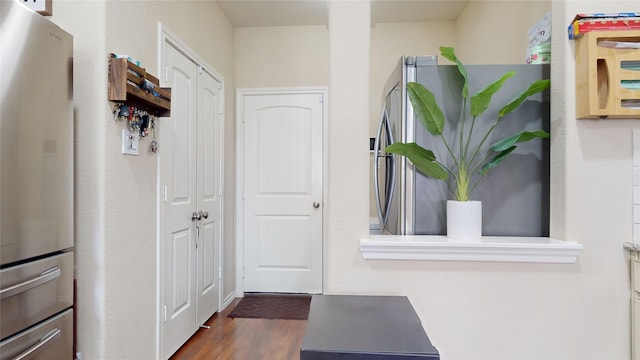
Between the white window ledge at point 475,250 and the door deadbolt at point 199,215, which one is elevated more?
the white window ledge at point 475,250

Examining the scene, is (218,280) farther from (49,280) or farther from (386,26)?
(386,26)

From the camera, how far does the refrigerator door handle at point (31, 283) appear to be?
1.11 m

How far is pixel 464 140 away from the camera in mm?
1472

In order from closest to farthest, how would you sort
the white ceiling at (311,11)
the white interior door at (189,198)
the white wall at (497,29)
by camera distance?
the white wall at (497,29), the white interior door at (189,198), the white ceiling at (311,11)

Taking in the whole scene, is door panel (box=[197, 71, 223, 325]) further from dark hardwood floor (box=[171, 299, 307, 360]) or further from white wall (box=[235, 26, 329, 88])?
white wall (box=[235, 26, 329, 88])

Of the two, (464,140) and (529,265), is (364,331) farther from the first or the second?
(464,140)

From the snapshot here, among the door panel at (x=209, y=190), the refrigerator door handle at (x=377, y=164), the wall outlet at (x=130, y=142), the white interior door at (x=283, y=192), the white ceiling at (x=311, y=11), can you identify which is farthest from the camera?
the white interior door at (x=283, y=192)

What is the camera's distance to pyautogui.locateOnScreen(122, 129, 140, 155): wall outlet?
1.81 metres

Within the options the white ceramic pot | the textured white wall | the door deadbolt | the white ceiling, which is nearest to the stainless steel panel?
the textured white wall

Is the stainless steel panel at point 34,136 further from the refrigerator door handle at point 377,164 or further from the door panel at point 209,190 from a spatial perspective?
the door panel at point 209,190

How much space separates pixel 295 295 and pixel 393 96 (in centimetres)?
262

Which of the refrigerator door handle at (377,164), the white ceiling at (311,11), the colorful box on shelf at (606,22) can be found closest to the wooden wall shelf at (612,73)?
the colorful box on shelf at (606,22)

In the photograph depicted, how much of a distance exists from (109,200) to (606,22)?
7.26 ft

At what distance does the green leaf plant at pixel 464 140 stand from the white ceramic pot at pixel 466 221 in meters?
0.04
